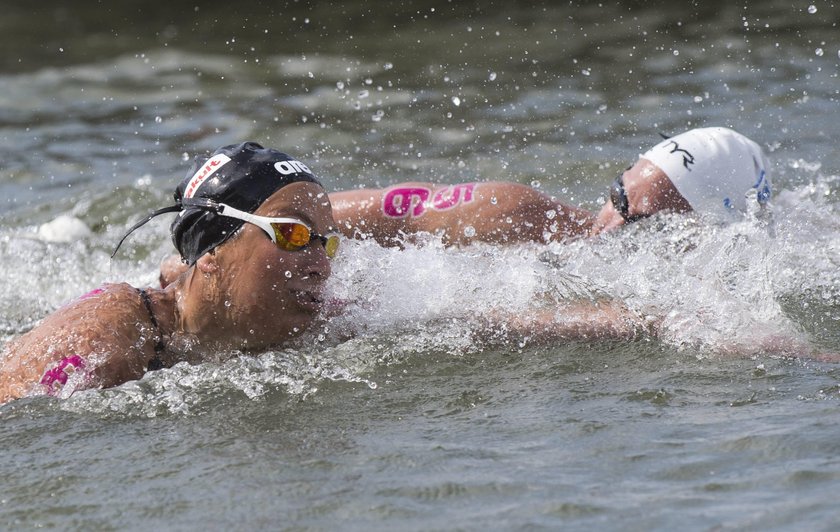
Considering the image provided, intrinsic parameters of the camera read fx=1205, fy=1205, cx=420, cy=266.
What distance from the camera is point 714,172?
641cm

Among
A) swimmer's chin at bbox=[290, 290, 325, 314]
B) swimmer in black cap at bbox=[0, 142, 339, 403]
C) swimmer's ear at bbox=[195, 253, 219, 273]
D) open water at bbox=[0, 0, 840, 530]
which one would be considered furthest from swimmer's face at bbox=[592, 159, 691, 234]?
swimmer's ear at bbox=[195, 253, 219, 273]

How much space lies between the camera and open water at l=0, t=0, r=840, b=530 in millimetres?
3732

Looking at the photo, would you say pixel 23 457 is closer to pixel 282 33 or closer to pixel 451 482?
pixel 451 482

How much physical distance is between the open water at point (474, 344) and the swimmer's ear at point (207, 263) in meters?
0.42

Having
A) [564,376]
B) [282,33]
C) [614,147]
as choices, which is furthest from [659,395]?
[282,33]

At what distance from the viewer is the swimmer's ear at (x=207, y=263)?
16.0 ft

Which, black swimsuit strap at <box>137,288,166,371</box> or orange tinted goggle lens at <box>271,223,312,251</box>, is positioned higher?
orange tinted goggle lens at <box>271,223,312,251</box>

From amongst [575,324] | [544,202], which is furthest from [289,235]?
[544,202]

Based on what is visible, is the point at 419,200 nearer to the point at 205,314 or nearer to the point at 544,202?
the point at 544,202

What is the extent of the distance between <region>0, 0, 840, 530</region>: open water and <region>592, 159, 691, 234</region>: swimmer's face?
0.12 metres

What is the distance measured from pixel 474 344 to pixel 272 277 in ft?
3.28

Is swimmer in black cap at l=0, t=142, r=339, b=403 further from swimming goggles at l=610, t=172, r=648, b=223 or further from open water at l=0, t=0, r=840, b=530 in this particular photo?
swimming goggles at l=610, t=172, r=648, b=223

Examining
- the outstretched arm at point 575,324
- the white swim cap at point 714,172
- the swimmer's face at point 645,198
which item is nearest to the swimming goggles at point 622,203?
the swimmer's face at point 645,198

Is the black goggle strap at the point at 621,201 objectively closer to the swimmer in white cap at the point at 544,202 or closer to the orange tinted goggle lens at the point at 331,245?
the swimmer in white cap at the point at 544,202
